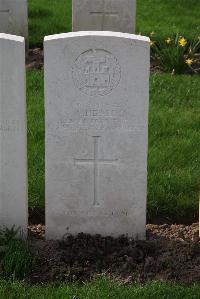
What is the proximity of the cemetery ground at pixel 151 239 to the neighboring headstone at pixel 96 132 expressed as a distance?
18 centimetres

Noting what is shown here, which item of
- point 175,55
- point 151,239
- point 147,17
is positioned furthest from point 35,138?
point 147,17

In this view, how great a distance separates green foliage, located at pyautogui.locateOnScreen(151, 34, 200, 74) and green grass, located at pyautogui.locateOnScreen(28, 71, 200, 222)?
338mm

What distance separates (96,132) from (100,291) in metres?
1.06

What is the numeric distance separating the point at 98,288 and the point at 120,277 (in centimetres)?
24

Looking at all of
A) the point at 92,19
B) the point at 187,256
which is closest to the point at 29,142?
the point at 187,256

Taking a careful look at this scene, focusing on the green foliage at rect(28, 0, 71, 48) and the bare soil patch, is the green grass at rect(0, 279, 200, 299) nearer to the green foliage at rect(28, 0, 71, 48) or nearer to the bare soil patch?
the bare soil patch

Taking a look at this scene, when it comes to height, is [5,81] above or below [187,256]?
above

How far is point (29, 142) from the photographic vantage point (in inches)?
244

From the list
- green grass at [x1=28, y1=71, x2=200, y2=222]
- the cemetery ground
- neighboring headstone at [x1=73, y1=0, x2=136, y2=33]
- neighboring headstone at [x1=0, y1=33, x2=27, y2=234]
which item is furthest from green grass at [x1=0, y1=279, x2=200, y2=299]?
neighboring headstone at [x1=73, y1=0, x2=136, y2=33]

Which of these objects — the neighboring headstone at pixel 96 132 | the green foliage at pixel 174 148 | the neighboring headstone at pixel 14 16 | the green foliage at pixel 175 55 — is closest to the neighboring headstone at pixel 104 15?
the green foliage at pixel 175 55

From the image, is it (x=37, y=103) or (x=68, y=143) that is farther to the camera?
(x=37, y=103)

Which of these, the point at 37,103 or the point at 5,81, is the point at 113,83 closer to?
the point at 5,81

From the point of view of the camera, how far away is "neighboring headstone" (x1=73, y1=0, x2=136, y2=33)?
8.88 metres

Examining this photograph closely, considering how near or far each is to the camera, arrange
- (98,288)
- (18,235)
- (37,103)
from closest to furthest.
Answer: (98,288) → (18,235) → (37,103)
